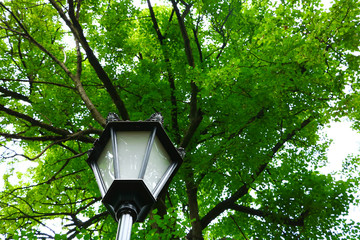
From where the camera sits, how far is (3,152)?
20.2 feet

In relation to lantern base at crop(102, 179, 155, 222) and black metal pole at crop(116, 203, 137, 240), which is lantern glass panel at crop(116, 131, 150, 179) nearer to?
lantern base at crop(102, 179, 155, 222)

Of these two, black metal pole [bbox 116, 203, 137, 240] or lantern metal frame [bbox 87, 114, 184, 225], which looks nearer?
black metal pole [bbox 116, 203, 137, 240]

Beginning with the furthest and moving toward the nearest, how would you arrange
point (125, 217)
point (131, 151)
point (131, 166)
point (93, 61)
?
point (93, 61) → point (131, 151) → point (131, 166) → point (125, 217)

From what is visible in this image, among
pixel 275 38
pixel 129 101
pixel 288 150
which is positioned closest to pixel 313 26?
pixel 275 38

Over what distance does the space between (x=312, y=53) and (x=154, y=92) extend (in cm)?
385

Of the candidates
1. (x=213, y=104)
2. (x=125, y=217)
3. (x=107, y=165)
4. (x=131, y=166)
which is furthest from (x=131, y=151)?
(x=213, y=104)

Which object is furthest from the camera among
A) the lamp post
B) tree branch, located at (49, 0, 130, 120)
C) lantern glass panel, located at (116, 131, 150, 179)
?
tree branch, located at (49, 0, 130, 120)

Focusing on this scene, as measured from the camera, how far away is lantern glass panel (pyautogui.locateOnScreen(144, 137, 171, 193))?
2295 mm

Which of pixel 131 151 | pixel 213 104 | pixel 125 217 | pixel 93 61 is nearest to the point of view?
pixel 125 217

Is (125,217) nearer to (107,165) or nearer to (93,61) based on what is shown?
(107,165)

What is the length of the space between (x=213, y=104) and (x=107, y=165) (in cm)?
551

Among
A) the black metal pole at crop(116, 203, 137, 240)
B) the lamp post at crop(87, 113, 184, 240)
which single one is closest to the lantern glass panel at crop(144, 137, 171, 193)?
the lamp post at crop(87, 113, 184, 240)

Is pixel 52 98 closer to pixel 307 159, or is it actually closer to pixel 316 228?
pixel 316 228

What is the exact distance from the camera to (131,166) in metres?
2.31
